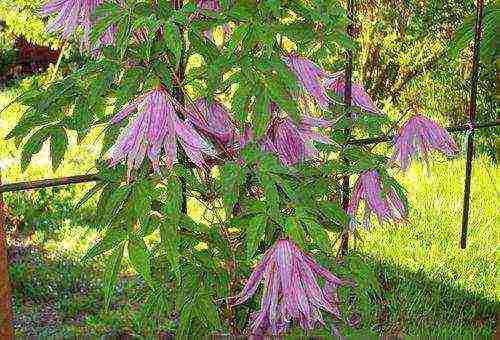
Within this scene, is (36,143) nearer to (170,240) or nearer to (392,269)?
(170,240)

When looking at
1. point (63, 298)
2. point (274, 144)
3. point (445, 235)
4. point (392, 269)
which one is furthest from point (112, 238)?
point (445, 235)

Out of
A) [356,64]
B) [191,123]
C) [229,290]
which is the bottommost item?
[229,290]

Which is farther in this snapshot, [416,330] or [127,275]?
[127,275]

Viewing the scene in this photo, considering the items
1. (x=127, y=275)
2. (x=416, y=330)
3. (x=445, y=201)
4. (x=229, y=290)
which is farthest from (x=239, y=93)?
(x=445, y=201)

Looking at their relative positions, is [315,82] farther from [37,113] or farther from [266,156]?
[37,113]

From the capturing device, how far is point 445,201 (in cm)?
357

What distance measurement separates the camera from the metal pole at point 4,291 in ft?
4.45

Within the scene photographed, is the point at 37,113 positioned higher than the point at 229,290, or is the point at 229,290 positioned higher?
the point at 37,113

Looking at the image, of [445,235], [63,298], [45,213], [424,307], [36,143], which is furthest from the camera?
[45,213]

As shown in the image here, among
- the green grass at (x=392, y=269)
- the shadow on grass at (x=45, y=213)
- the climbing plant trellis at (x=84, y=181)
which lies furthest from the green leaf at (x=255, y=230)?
the shadow on grass at (x=45, y=213)

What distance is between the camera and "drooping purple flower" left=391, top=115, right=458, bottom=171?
1.42 meters

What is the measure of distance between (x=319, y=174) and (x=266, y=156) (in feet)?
0.64

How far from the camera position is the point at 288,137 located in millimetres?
1359

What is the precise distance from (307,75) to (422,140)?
0.26 meters
